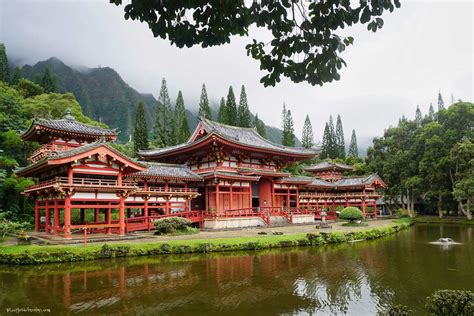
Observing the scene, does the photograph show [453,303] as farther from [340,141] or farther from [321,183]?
[340,141]

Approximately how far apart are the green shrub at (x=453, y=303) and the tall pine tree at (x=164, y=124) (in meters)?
54.8

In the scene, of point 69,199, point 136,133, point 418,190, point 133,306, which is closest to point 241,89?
point 136,133

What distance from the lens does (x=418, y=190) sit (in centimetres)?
4572

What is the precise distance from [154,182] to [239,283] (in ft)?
56.2

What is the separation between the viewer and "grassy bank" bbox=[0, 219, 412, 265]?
15.2 m

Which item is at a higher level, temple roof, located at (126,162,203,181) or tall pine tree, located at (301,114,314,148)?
tall pine tree, located at (301,114,314,148)

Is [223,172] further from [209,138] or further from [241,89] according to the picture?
[241,89]

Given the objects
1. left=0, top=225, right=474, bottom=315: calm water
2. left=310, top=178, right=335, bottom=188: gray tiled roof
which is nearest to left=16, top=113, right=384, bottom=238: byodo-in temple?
left=310, top=178, right=335, bottom=188: gray tiled roof

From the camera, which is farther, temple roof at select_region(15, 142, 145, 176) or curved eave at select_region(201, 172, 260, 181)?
curved eave at select_region(201, 172, 260, 181)

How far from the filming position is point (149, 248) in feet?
57.1

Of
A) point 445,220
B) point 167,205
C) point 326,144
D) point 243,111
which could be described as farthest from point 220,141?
point 326,144

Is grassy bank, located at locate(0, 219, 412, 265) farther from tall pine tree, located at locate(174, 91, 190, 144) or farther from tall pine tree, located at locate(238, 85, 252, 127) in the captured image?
tall pine tree, located at locate(238, 85, 252, 127)

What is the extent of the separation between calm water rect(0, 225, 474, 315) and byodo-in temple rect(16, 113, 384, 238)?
21.4 ft

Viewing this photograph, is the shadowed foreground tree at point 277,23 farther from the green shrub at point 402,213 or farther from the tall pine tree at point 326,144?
the tall pine tree at point 326,144
